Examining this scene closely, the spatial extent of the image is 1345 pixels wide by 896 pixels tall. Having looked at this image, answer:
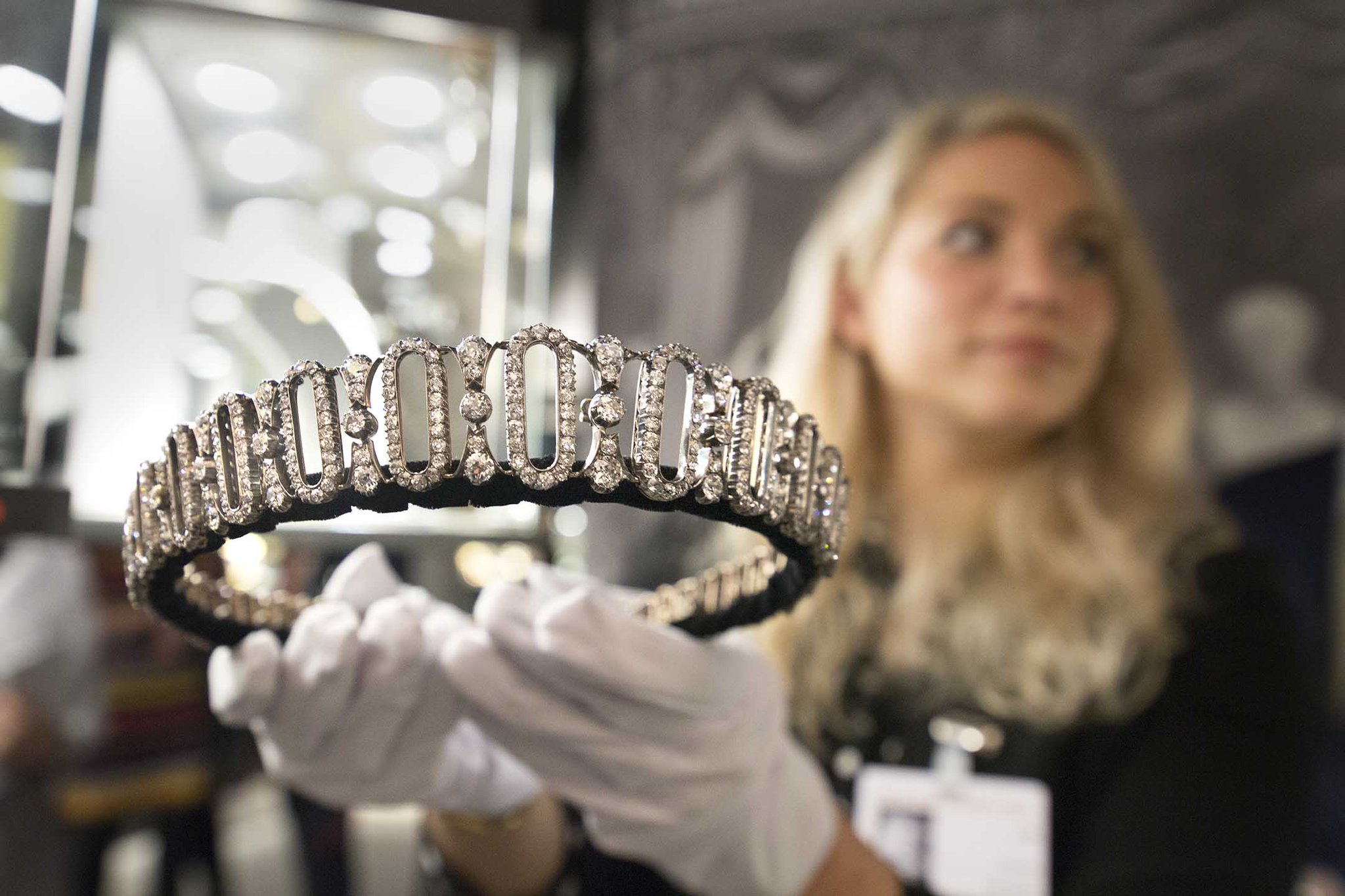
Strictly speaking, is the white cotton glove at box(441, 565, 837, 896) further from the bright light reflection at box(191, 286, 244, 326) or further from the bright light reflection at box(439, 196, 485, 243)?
the bright light reflection at box(439, 196, 485, 243)

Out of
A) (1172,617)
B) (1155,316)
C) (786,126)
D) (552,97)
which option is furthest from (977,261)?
(552,97)

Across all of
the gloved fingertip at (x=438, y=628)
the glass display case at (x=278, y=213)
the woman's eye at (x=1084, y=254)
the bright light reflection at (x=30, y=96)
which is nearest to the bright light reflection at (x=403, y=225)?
the glass display case at (x=278, y=213)

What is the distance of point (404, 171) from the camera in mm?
1050

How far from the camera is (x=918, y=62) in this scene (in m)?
1.19

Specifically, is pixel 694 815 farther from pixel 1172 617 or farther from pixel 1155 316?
pixel 1155 316

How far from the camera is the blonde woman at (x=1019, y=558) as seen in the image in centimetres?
98

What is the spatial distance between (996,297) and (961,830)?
0.66 meters

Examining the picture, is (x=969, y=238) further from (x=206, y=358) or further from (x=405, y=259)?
(x=206, y=358)

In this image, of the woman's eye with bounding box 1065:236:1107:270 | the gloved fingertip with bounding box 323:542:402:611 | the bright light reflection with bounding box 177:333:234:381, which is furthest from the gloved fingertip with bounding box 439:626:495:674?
the woman's eye with bounding box 1065:236:1107:270

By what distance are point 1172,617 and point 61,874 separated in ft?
4.62

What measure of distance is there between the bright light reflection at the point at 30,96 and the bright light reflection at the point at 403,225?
1.17 ft

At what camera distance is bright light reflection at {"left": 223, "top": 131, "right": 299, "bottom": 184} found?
0.92 m

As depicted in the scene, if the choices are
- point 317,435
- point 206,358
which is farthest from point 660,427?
point 206,358

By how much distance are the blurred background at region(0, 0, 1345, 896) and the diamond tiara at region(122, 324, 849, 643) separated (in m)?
0.16
